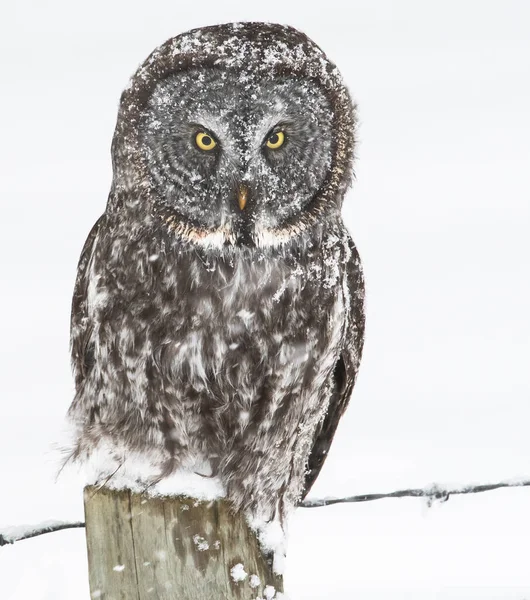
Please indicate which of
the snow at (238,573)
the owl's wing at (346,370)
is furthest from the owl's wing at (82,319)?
the snow at (238,573)

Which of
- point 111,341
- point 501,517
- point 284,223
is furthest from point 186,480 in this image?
point 501,517

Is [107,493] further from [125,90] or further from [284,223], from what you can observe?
[125,90]

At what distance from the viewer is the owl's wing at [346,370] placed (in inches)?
105

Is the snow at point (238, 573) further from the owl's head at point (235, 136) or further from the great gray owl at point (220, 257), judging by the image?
the owl's head at point (235, 136)

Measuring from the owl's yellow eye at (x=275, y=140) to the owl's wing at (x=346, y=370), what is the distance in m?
0.42

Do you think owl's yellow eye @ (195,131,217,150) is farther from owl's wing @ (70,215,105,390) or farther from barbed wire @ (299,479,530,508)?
barbed wire @ (299,479,530,508)

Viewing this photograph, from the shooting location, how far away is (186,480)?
7.29 feet

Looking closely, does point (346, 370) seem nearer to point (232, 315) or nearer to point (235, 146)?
point (232, 315)

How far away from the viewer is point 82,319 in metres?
2.64

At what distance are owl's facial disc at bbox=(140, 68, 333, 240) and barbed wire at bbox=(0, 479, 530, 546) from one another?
79 cm

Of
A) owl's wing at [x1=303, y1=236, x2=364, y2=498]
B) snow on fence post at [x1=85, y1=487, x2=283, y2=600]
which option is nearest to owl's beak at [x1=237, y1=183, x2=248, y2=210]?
owl's wing at [x1=303, y1=236, x2=364, y2=498]

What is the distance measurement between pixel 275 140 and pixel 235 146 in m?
0.14

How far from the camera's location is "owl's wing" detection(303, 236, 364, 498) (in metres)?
2.68

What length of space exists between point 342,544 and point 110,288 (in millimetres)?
1863
